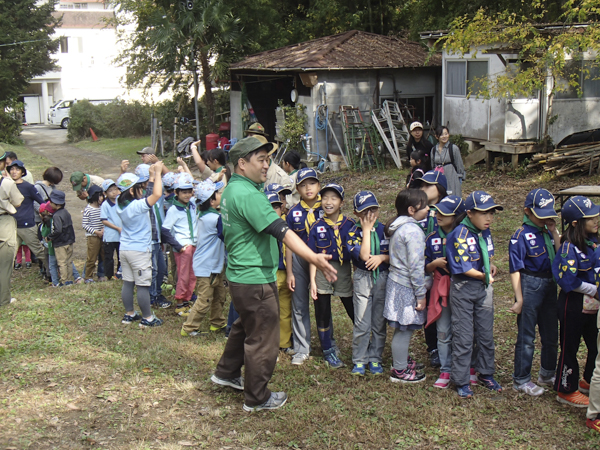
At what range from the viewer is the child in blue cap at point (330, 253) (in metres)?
5.23

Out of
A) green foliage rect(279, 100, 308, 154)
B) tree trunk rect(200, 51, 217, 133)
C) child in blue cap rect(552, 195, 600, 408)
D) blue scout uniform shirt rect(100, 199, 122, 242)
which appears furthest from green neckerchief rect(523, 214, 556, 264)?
tree trunk rect(200, 51, 217, 133)

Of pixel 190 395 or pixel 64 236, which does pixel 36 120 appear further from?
pixel 190 395

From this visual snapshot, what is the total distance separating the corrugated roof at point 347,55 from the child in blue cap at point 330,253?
12.7 meters

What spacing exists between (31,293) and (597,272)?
7.05m

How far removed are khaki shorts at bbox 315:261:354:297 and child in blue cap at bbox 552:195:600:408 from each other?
174 centimetres

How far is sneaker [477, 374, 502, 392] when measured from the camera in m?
4.88

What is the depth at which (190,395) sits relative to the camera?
4914 millimetres

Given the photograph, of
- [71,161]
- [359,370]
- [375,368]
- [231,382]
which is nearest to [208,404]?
[231,382]

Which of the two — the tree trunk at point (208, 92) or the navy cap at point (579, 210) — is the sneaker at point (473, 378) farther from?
the tree trunk at point (208, 92)

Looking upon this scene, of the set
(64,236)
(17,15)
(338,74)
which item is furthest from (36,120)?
(64,236)

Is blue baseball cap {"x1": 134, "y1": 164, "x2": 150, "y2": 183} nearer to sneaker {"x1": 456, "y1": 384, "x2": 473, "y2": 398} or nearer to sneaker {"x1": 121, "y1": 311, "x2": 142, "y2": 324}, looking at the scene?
sneaker {"x1": 121, "y1": 311, "x2": 142, "y2": 324}

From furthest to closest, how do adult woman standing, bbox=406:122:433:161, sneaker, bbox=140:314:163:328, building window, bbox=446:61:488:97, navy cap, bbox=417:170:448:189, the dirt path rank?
building window, bbox=446:61:488:97, the dirt path, adult woman standing, bbox=406:122:433:161, sneaker, bbox=140:314:163:328, navy cap, bbox=417:170:448:189

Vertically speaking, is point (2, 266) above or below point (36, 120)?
below

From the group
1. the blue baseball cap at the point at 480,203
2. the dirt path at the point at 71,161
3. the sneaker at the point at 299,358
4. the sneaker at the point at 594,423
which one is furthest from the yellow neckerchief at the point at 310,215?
the dirt path at the point at 71,161
